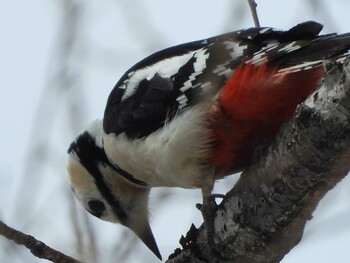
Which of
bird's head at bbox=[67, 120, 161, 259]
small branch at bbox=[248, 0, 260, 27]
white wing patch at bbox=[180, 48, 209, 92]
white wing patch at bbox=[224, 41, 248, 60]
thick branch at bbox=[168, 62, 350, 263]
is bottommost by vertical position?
bird's head at bbox=[67, 120, 161, 259]

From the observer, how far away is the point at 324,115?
228 centimetres

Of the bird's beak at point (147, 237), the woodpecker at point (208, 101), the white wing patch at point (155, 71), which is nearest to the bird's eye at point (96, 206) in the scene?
the bird's beak at point (147, 237)

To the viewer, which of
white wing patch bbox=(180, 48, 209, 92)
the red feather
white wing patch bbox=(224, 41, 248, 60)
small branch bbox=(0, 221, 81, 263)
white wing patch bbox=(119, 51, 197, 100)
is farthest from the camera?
white wing patch bbox=(119, 51, 197, 100)

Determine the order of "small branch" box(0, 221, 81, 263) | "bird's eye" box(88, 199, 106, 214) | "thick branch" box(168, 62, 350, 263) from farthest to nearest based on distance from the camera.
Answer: "bird's eye" box(88, 199, 106, 214) → "small branch" box(0, 221, 81, 263) → "thick branch" box(168, 62, 350, 263)

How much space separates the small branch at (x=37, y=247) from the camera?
294 centimetres

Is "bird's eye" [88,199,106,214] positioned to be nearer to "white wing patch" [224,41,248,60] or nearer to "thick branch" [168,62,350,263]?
"thick branch" [168,62,350,263]

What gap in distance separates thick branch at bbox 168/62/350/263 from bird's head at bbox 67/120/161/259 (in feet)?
4.42

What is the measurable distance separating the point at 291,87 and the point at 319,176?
2.39ft

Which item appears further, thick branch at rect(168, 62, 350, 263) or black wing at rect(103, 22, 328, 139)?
black wing at rect(103, 22, 328, 139)

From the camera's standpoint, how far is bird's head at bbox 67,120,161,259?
442cm

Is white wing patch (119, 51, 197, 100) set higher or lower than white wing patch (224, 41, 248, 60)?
lower

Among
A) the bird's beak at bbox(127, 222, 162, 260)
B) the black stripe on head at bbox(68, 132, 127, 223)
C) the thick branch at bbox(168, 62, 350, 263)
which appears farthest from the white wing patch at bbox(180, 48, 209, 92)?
the bird's beak at bbox(127, 222, 162, 260)

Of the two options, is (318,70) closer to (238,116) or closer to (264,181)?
(238,116)

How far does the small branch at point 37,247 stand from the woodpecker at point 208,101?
78cm
